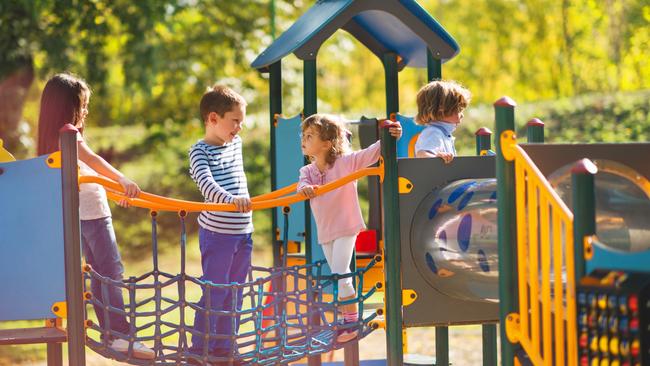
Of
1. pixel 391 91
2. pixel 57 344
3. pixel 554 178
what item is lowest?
pixel 57 344

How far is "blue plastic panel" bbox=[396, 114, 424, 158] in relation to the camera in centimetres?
632

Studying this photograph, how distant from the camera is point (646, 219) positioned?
4316mm

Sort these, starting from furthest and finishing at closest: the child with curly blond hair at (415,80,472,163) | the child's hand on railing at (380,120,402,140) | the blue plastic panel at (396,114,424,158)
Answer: the blue plastic panel at (396,114,424,158) < the child with curly blond hair at (415,80,472,163) < the child's hand on railing at (380,120,402,140)

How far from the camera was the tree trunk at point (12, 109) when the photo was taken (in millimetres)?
12469

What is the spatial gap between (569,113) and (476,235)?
964cm

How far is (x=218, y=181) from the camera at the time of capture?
15.8 feet

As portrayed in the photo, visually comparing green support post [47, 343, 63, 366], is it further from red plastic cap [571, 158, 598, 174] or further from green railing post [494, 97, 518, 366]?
red plastic cap [571, 158, 598, 174]

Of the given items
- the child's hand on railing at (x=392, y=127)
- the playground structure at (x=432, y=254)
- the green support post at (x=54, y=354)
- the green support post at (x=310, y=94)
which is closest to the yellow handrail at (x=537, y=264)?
the playground structure at (x=432, y=254)

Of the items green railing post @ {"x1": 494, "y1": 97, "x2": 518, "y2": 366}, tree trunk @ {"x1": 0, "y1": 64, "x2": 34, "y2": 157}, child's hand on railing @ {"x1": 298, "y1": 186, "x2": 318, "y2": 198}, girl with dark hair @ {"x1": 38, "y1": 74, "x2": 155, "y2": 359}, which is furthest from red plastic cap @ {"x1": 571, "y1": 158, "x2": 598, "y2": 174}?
tree trunk @ {"x1": 0, "y1": 64, "x2": 34, "y2": 157}

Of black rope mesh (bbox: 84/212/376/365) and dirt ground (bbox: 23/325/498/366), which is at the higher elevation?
black rope mesh (bbox: 84/212/376/365)

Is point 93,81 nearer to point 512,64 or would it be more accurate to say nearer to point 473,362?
point 473,362

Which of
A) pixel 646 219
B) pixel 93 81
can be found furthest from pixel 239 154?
pixel 93 81

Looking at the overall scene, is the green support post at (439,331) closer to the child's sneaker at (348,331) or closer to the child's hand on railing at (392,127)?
the child's sneaker at (348,331)

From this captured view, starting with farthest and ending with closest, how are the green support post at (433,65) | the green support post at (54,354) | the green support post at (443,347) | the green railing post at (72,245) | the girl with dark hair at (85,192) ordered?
the green support post at (433,65) < the green support post at (443,347) < the green support post at (54,354) < the girl with dark hair at (85,192) < the green railing post at (72,245)
